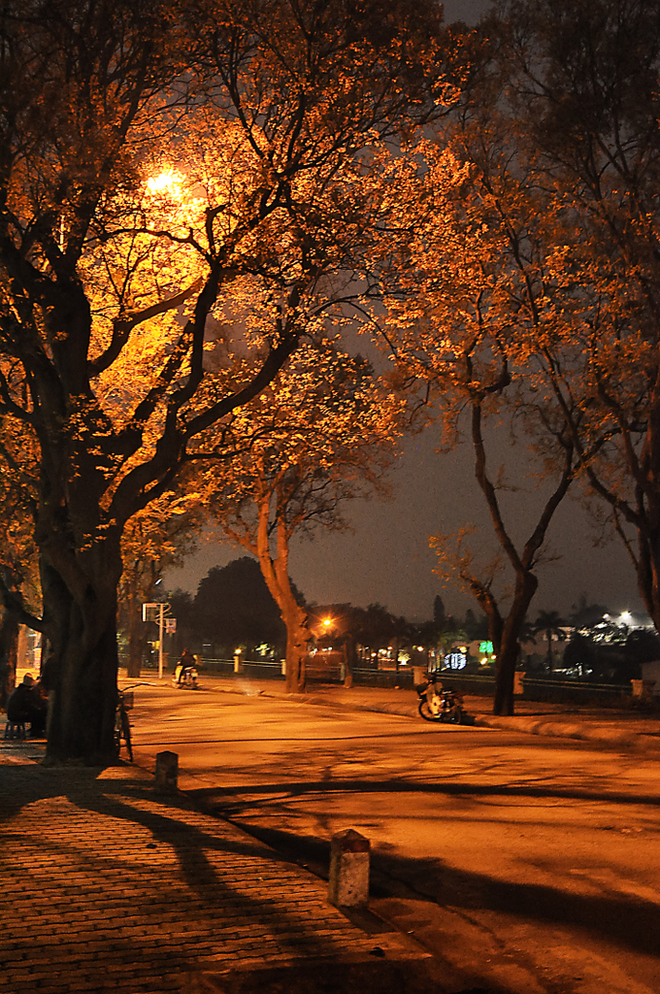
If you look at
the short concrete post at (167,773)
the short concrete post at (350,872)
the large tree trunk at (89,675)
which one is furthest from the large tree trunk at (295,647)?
the short concrete post at (350,872)

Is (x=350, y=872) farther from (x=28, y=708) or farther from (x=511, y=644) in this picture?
(x=511, y=644)

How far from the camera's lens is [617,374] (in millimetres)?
21281

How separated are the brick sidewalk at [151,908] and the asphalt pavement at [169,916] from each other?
0.04 ft

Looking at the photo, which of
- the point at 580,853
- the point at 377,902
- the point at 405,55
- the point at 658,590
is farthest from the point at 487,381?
the point at 377,902

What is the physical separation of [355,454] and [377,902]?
22.1 m

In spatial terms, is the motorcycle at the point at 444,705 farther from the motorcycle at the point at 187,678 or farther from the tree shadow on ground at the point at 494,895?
the motorcycle at the point at 187,678

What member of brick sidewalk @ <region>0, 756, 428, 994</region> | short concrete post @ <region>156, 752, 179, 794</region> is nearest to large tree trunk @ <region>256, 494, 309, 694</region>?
short concrete post @ <region>156, 752, 179, 794</region>

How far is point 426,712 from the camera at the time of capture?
80.1 feet

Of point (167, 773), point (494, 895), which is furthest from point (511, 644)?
point (494, 895)

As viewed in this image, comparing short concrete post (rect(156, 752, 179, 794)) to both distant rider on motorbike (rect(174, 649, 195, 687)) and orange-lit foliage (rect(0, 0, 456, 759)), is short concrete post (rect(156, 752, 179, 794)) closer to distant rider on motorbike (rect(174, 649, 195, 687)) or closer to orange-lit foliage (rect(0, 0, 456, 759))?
orange-lit foliage (rect(0, 0, 456, 759))

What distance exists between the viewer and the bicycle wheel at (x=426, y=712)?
24156 millimetres

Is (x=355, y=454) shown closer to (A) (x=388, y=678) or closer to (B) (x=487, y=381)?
(B) (x=487, y=381)

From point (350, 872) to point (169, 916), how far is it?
1.24 metres

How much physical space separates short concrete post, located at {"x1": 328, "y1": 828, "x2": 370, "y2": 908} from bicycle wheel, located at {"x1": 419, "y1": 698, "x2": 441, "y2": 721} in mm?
17734
